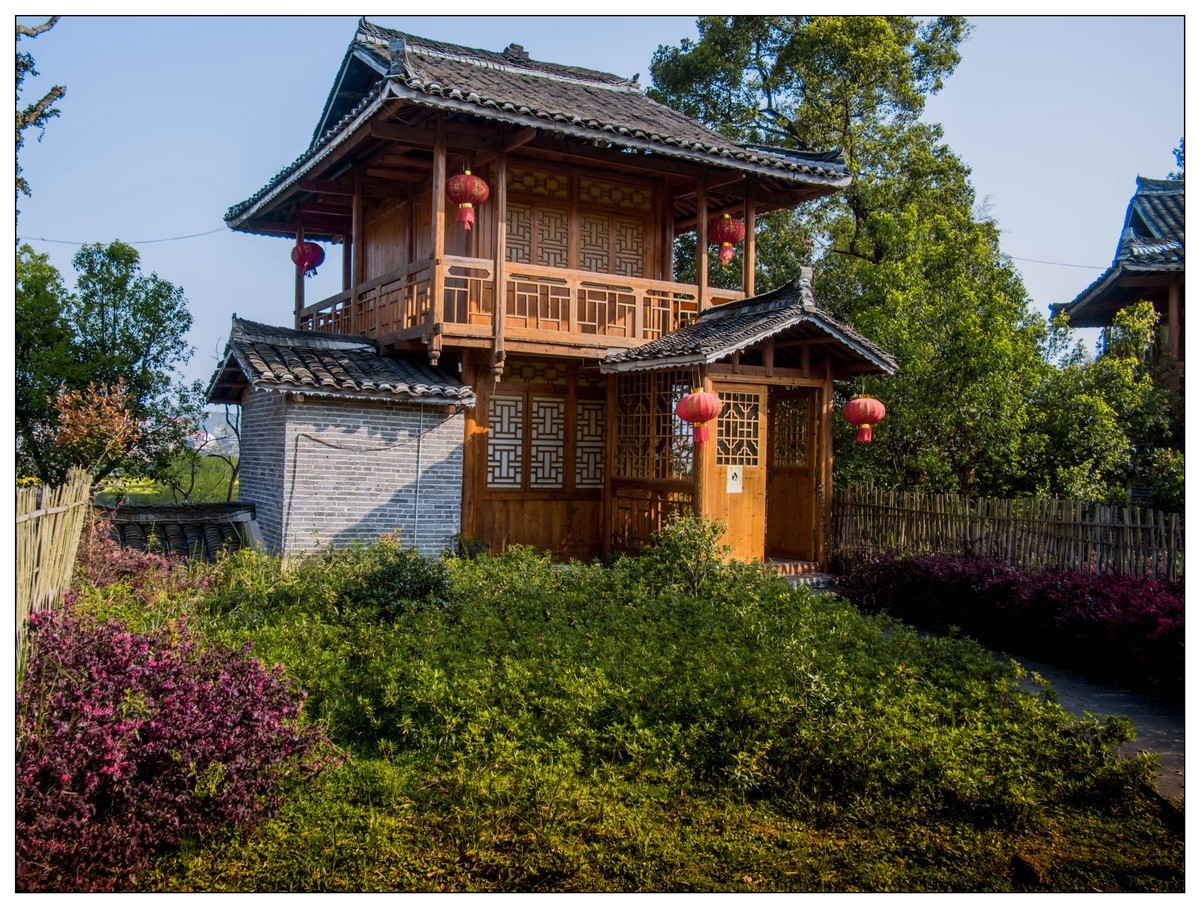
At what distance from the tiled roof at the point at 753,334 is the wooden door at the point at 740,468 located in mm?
613

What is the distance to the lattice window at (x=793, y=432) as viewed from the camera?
1160 cm

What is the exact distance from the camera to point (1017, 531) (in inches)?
365

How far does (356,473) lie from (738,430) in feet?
13.6

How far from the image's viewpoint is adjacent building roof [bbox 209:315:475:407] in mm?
9531

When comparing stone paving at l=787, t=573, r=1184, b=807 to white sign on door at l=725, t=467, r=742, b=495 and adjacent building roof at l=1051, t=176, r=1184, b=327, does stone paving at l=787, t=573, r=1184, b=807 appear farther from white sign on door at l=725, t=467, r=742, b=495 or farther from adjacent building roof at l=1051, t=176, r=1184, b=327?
adjacent building roof at l=1051, t=176, r=1184, b=327

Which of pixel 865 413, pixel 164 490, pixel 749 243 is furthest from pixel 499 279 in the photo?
pixel 164 490

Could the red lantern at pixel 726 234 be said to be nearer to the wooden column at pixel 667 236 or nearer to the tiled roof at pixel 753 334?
the wooden column at pixel 667 236

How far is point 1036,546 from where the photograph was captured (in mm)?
9055

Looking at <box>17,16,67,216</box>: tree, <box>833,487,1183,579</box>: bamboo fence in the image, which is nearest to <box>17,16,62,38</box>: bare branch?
<box>17,16,67,216</box>: tree

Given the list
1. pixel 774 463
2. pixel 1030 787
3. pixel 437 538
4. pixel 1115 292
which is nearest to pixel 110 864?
pixel 1030 787

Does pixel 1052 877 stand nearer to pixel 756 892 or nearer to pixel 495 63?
pixel 756 892

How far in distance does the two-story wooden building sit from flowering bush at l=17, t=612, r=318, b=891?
533cm

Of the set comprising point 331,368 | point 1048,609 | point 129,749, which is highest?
point 331,368

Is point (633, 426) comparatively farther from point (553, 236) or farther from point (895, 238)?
point (895, 238)
